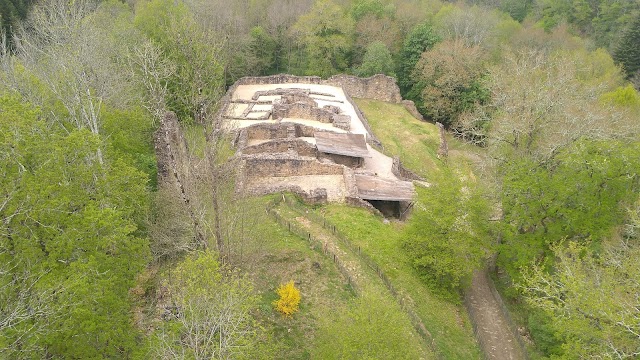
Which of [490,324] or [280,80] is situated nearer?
[490,324]

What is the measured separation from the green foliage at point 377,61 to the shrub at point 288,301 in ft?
113

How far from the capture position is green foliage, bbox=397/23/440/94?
45.5 m

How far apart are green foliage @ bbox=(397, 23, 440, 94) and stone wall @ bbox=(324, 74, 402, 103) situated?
249 cm

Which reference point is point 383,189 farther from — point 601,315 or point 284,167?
point 601,315

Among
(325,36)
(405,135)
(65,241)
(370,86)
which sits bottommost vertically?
(405,135)

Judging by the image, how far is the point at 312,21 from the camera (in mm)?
45719

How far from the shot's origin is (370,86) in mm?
45000

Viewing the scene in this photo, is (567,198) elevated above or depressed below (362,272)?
above

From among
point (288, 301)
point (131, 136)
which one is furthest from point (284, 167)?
point (288, 301)

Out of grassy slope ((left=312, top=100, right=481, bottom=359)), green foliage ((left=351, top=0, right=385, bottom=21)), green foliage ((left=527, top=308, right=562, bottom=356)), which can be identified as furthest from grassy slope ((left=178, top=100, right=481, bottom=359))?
green foliage ((left=351, top=0, right=385, bottom=21))

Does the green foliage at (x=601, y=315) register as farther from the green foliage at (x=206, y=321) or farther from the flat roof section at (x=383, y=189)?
the flat roof section at (x=383, y=189)

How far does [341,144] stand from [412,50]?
21.3 metres

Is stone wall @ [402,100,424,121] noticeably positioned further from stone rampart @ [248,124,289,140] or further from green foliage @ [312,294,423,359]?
green foliage @ [312,294,423,359]

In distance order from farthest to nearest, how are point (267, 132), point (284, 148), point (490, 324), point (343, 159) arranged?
point (267, 132)
point (343, 159)
point (284, 148)
point (490, 324)
